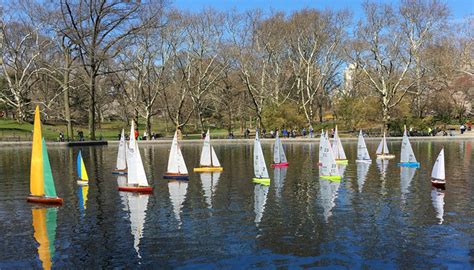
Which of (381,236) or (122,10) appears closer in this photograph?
(381,236)

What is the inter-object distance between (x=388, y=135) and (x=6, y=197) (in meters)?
55.5

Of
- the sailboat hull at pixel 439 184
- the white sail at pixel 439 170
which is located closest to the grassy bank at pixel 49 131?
the white sail at pixel 439 170

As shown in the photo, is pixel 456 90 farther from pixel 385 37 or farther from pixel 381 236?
pixel 381 236

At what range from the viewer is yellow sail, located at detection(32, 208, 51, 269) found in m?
13.8

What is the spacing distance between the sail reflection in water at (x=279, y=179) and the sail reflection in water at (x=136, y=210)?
6.44 m

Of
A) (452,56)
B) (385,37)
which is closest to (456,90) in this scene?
(452,56)

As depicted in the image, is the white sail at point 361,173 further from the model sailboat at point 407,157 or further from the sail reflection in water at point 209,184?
the sail reflection in water at point 209,184

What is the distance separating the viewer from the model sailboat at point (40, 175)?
20969 mm

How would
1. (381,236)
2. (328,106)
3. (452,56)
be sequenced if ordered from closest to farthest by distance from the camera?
(381,236) < (452,56) < (328,106)

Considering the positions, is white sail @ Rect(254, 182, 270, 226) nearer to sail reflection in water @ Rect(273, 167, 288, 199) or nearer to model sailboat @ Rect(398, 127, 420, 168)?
sail reflection in water @ Rect(273, 167, 288, 199)

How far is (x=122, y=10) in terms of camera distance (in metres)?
57.3

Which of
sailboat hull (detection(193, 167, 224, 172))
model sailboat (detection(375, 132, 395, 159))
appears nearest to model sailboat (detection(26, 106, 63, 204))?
sailboat hull (detection(193, 167, 224, 172))

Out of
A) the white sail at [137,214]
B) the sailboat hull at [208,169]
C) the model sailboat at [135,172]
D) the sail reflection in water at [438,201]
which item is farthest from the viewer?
the sailboat hull at [208,169]

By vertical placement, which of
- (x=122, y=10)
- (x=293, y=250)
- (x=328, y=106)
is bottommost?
(x=293, y=250)
